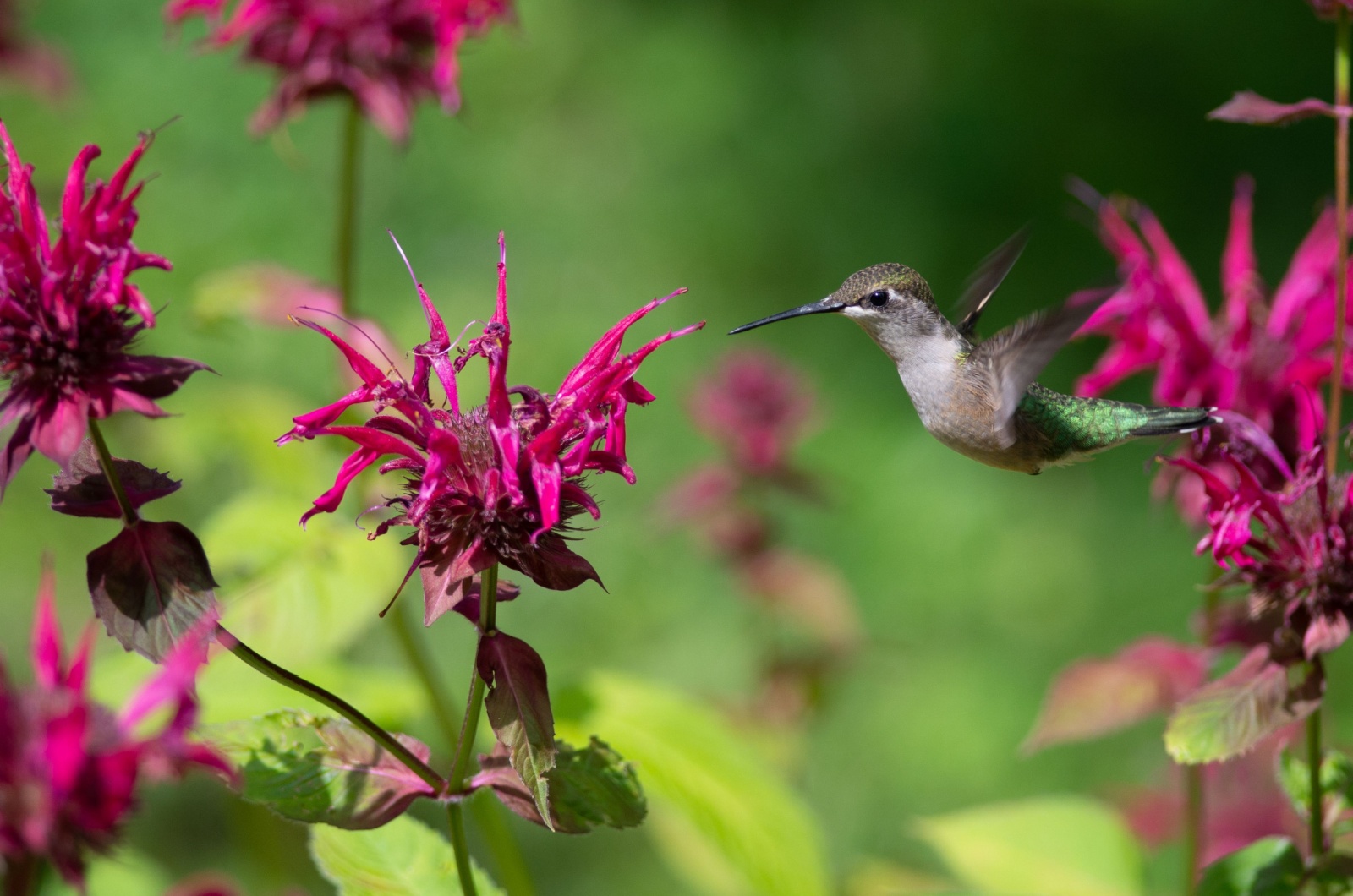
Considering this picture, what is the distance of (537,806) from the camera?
0.89m

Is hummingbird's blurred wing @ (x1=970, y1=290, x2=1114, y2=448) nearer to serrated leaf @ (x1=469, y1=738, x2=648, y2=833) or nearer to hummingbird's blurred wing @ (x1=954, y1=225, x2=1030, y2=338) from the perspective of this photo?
hummingbird's blurred wing @ (x1=954, y1=225, x2=1030, y2=338)

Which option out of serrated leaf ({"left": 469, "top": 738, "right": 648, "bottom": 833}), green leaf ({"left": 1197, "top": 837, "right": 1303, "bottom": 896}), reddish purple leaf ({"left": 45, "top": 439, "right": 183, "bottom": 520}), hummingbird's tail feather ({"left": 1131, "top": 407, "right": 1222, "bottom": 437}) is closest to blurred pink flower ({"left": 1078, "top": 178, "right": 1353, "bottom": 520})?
hummingbird's tail feather ({"left": 1131, "top": 407, "right": 1222, "bottom": 437})

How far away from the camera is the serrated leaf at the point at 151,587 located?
90 centimetres

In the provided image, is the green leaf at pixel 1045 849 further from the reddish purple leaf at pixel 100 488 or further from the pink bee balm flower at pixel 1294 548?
the reddish purple leaf at pixel 100 488

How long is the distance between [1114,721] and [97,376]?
3.30ft

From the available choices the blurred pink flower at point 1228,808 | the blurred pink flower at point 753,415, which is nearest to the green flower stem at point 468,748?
the blurred pink flower at point 1228,808

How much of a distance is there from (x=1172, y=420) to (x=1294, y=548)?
199mm

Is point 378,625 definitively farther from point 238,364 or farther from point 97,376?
point 97,376

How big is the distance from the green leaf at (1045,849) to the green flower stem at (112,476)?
102 centimetres

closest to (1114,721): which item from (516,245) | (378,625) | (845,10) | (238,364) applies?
(378,625)

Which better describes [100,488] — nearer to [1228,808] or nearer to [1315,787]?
[1315,787]

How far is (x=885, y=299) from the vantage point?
132 centimetres

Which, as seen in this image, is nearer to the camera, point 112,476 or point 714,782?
point 112,476

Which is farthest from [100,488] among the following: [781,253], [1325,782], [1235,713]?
[781,253]
